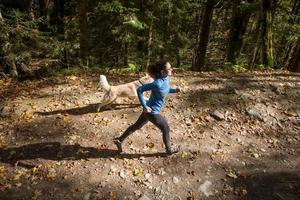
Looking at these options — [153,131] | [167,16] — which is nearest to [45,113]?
[153,131]

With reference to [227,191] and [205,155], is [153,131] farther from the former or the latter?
[227,191]

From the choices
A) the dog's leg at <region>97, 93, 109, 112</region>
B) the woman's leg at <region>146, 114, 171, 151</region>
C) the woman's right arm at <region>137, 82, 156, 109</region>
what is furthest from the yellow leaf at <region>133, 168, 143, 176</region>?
the dog's leg at <region>97, 93, 109, 112</region>

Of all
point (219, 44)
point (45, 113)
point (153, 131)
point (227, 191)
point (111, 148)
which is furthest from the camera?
point (219, 44)

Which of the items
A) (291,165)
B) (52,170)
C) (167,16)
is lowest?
(52,170)

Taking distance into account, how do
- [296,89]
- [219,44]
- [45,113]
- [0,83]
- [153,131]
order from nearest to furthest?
[153,131] < [45,113] < [296,89] < [0,83] < [219,44]

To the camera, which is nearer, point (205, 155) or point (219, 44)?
point (205, 155)

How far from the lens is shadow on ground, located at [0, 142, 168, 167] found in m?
6.86

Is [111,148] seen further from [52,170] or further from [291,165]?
[291,165]

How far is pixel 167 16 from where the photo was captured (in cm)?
1873

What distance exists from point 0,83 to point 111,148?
19.4ft

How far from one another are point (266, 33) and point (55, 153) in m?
10.5

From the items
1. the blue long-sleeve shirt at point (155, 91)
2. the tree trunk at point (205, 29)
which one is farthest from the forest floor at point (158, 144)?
the tree trunk at point (205, 29)

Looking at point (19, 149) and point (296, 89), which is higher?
point (296, 89)

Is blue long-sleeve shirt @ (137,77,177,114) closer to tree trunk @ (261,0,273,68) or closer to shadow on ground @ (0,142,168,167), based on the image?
shadow on ground @ (0,142,168,167)
